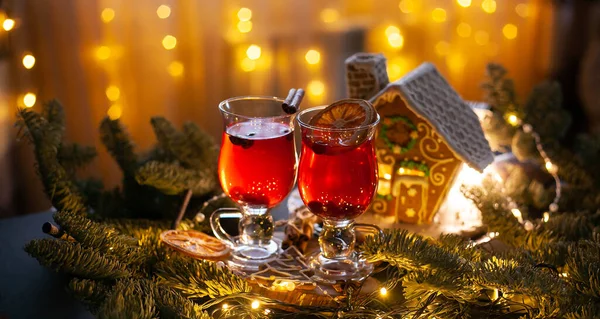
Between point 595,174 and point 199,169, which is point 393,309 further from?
point 595,174

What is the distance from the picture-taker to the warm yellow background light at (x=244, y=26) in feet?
8.74

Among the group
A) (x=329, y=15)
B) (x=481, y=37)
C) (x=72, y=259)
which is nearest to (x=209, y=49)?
(x=329, y=15)

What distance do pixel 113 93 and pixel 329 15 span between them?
2.85 feet

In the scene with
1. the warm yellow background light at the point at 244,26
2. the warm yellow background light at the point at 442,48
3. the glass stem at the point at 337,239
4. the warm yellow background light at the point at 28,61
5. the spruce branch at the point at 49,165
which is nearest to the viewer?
the glass stem at the point at 337,239

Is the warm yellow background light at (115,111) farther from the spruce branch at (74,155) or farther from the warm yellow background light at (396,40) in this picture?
the warm yellow background light at (396,40)

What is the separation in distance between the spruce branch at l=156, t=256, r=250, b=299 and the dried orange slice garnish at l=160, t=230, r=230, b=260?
93 millimetres

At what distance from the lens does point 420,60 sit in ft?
9.95

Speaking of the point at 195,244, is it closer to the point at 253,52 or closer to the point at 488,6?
the point at 253,52

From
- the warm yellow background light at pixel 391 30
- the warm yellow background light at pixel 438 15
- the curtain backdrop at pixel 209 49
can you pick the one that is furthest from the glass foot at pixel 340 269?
the warm yellow background light at pixel 438 15

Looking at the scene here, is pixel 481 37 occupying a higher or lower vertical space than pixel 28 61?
lower

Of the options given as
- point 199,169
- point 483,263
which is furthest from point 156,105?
point 483,263

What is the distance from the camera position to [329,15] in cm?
280

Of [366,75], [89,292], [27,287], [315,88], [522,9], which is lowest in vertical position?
[315,88]

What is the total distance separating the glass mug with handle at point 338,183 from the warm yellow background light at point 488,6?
192 cm
